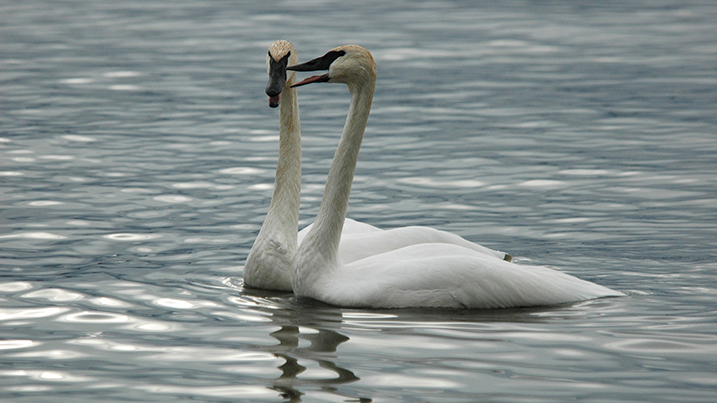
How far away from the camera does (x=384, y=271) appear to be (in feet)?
24.4

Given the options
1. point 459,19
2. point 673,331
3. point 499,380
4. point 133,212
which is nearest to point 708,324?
point 673,331

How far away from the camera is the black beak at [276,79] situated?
25.9 feet

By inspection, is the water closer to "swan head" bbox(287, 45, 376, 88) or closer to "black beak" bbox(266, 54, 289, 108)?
"black beak" bbox(266, 54, 289, 108)

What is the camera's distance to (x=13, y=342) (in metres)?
6.80

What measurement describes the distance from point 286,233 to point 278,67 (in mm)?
1332

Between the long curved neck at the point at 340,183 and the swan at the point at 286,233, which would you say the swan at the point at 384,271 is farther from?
the swan at the point at 286,233

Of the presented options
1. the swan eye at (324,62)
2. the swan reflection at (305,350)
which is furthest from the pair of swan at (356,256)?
the swan reflection at (305,350)

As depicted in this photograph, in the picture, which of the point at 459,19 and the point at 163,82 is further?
the point at 459,19

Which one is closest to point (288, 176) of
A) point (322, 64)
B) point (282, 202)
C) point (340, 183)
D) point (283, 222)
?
point (282, 202)

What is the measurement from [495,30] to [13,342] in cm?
2001

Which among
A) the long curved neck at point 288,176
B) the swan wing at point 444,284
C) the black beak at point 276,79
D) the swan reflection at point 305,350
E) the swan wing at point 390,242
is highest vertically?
the black beak at point 276,79

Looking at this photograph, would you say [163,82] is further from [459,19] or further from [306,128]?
[459,19]

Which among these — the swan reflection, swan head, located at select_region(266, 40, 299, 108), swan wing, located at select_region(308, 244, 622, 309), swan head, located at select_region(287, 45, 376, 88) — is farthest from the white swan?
swan wing, located at select_region(308, 244, 622, 309)

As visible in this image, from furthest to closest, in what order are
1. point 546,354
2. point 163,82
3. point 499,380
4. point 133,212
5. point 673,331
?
point 163,82 → point 133,212 → point 673,331 → point 546,354 → point 499,380
